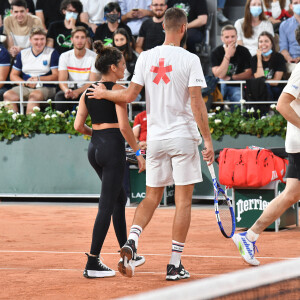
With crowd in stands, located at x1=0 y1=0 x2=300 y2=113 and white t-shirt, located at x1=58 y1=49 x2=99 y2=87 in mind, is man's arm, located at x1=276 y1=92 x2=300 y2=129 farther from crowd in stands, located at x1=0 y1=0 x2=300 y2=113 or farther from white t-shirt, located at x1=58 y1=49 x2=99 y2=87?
white t-shirt, located at x1=58 y1=49 x2=99 y2=87

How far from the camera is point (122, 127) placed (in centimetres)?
634

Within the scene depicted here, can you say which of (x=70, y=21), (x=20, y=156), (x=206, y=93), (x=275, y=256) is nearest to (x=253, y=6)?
(x=206, y=93)

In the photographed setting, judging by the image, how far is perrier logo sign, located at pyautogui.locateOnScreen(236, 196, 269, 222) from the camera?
9.60m

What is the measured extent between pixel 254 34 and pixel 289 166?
756cm

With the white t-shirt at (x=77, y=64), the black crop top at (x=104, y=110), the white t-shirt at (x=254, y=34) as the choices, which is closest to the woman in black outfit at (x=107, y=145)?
the black crop top at (x=104, y=110)

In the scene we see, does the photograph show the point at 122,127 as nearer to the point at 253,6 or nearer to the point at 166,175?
the point at 166,175

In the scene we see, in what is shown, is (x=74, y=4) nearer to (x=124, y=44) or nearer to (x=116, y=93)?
(x=124, y=44)

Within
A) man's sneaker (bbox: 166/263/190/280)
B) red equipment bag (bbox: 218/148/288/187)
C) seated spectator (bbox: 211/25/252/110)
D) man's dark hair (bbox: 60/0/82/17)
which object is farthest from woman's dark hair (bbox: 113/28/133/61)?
man's sneaker (bbox: 166/263/190/280)

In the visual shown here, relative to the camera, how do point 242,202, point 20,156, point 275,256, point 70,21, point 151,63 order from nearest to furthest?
point 151,63, point 275,256, point 242,202, point 20,156, point 70,21

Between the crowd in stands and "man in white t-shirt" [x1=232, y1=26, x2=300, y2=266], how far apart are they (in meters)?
5.74

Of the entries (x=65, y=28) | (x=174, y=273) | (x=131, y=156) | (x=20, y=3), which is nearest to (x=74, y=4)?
(x=65, y=28)

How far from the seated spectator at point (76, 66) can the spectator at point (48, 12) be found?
2019mm

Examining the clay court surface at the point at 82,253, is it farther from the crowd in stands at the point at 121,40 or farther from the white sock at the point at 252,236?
the crowd in stands at the point at 121,40

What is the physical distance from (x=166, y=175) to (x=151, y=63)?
3.04ft
